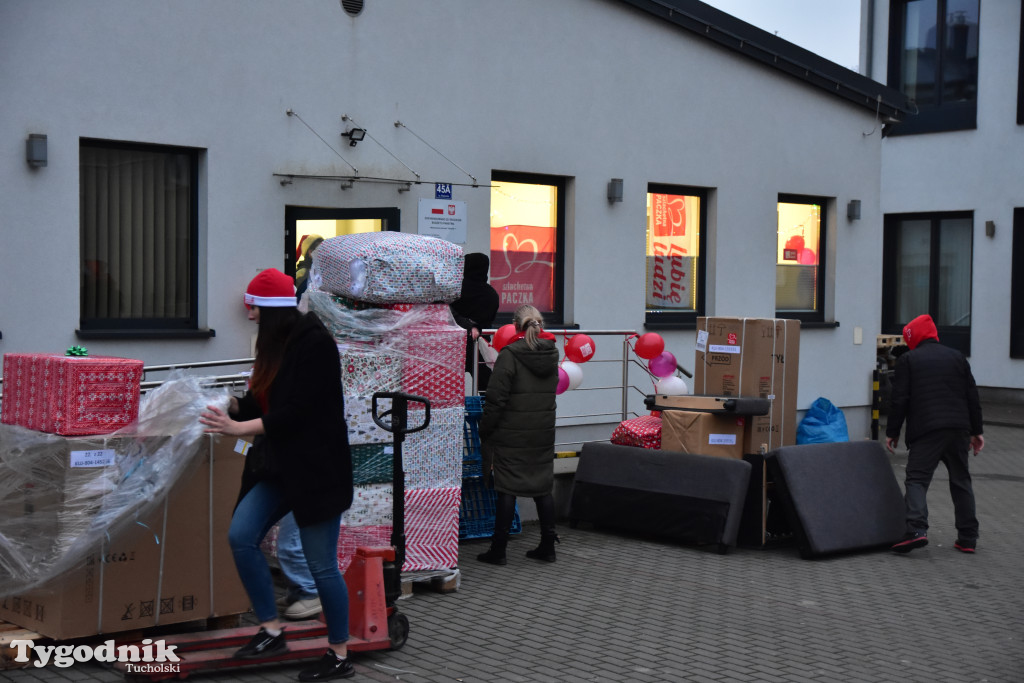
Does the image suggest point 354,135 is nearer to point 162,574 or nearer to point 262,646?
point 162,574

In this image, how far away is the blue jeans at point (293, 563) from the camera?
21.2ft

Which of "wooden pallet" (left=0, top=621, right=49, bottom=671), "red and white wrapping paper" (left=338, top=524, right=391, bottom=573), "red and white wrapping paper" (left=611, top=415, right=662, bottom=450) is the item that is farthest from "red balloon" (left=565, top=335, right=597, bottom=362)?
"wooden pallet" (left=0, top=621, right=49, bottom=671)

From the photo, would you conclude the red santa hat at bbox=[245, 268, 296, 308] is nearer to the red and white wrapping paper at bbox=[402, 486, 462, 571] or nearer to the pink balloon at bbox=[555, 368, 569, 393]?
the red and white wrapping paper at bbox=[402, 486, 462, 571]

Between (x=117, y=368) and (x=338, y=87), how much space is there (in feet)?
16.3

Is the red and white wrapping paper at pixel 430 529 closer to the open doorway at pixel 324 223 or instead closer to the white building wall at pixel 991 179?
the open doorway at pixel 324 223

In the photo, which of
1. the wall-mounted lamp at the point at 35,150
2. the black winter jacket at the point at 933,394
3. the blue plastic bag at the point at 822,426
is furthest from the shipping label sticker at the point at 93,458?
the blue plastic bag at the point at 822,426

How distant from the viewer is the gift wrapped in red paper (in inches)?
209

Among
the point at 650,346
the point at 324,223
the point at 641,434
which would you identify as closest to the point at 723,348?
the point at 650,346

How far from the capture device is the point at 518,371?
782 centimetres

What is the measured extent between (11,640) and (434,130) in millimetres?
6363

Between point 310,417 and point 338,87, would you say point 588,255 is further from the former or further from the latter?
point 310,417

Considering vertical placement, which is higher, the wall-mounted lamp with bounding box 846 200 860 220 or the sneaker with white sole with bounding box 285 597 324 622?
the wall-mounted lamp with bounding box 846 200 860 220

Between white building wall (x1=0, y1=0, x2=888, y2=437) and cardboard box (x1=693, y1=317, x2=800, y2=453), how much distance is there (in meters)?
2.41

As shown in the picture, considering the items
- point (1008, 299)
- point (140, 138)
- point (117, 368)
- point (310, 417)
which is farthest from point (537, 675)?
point (1008, 299)
